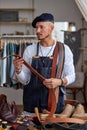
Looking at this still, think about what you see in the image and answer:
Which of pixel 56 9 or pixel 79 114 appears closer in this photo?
pixel 79 114

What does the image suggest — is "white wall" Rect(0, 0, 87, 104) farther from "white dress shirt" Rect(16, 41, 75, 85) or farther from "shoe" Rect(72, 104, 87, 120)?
"shoe" Rect(72, 104, 87, 120)

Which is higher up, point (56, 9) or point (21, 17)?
point (56, 9)

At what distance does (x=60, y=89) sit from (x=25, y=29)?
4.00m

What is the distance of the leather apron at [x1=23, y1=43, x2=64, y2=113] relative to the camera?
1.69m

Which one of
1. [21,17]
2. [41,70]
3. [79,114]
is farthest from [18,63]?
[21,17]

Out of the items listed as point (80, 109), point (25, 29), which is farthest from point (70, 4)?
point (80, 109)

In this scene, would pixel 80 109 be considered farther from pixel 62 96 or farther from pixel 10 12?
pixel 10 12

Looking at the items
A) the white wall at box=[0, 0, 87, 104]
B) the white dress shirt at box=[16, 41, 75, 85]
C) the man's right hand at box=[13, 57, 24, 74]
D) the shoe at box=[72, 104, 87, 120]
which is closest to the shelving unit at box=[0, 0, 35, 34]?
the white wall at box=[0, 0, 87, 104]

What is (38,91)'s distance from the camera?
5.59 feet

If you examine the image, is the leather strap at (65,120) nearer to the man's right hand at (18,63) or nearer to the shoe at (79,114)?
the shoe at (79,114)

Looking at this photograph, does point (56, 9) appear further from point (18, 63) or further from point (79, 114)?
point (79, 114)

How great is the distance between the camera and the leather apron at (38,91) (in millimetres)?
1686

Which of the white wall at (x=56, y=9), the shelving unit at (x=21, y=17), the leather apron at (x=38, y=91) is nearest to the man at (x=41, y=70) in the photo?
the leather apron at (x=38, y=91)

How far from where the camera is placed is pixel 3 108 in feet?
4.39
